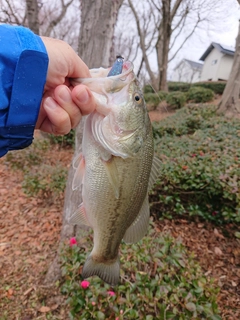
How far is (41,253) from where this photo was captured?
3725 millimetres

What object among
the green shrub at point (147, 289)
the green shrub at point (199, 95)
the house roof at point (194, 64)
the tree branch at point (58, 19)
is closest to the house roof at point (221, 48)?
the house roof at point (194, 64)

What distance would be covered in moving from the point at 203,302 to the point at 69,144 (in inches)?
239

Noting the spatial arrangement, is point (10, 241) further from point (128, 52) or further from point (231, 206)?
point (128, 52)

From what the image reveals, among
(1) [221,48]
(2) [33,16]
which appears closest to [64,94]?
(2) [33,16]

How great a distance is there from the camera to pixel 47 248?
12.6 ft

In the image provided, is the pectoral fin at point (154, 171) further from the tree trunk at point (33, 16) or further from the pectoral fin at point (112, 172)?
the tree trunk at point (33, 16)

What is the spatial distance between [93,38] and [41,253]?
3.13m

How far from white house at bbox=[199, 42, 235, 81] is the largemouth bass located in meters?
34.6

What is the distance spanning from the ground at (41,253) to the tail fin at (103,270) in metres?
1.58

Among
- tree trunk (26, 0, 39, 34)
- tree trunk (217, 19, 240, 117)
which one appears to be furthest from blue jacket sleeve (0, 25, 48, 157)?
tree trunk (217, 19, 240, 117)

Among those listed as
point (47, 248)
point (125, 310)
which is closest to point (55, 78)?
point (125, 310)

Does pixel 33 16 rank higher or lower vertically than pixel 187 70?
higher

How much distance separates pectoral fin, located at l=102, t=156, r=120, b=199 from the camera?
129 centimetres

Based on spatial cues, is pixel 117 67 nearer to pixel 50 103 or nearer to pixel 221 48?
pixel 50 103
